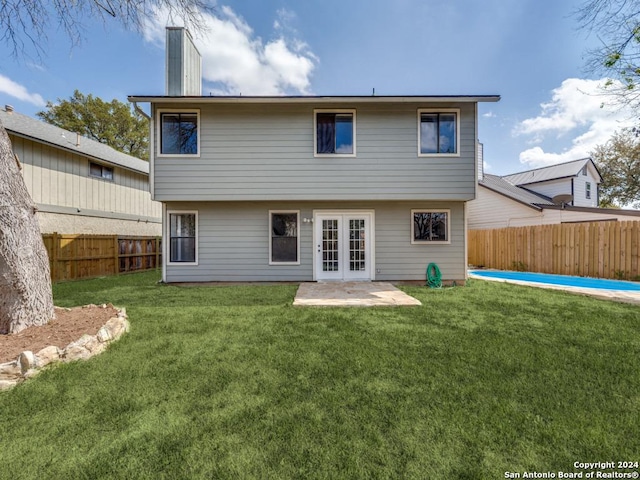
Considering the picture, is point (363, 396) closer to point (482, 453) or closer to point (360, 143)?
point (482, 453)

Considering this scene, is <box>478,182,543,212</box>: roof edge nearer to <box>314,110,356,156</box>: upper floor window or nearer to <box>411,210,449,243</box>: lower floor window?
<box>411,210,449,243</box>: lower floor window

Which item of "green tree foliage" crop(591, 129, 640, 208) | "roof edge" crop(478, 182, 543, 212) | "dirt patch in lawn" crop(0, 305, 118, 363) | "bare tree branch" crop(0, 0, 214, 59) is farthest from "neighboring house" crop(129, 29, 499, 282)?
Answer: "green tree foliage" crop(591, 129, 640, 208)

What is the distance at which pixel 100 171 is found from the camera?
39.4ft

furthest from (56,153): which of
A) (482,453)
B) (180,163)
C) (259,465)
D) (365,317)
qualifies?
(482,453)

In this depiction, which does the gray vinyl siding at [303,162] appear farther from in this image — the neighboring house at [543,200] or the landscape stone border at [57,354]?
the neighboring house at [543,200]

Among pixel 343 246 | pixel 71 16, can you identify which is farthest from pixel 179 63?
pixel 343 246

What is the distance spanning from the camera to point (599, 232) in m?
8.81

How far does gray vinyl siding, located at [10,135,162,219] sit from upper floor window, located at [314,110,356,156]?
982cm

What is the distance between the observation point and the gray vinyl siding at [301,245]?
26.4 feet

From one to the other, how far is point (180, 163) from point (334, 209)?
447 centimetres

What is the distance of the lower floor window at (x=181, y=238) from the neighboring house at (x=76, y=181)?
536cm

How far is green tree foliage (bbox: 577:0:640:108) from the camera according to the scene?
594 centimetres

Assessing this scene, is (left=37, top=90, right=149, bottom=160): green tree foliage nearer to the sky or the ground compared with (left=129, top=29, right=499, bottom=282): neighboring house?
nearer to the sky

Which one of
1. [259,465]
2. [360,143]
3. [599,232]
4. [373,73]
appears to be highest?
[373,73]
